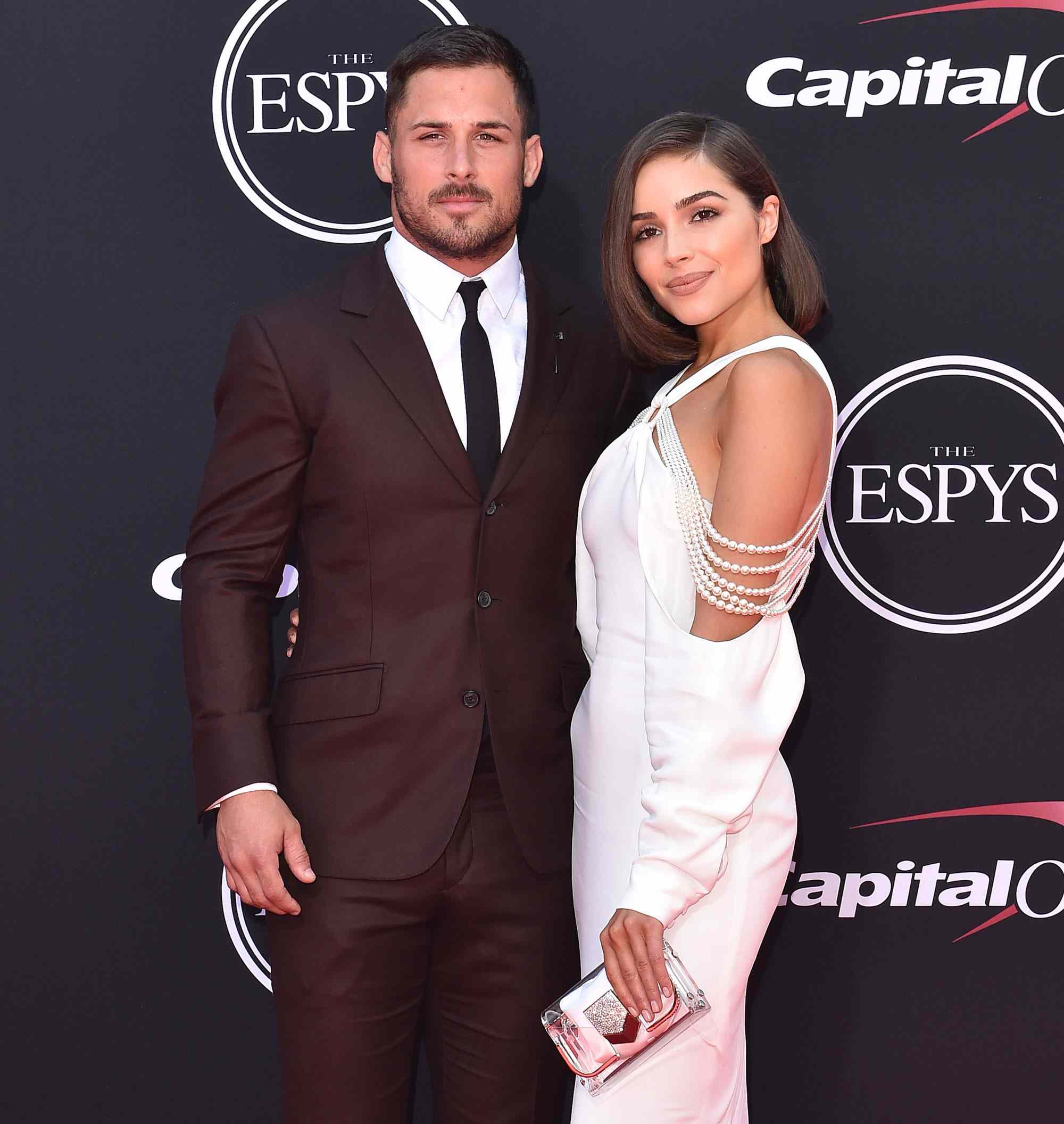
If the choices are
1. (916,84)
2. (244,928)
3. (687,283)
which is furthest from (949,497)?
(244,928)

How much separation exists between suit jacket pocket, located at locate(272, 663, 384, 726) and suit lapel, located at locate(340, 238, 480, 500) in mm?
349

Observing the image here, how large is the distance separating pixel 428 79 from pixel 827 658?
1410mm

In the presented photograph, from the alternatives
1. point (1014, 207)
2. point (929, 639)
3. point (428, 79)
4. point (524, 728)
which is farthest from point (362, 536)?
point (1014, 207)

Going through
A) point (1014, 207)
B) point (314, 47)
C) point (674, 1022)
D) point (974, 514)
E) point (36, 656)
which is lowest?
point (674, 1022)

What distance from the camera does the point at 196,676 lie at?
2033 millimetres

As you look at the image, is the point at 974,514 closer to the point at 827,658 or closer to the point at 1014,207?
the point at 827,658

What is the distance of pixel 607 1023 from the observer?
1.73 metres

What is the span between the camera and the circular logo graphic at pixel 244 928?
8.95 ft

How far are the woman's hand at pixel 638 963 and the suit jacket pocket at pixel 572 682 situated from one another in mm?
479

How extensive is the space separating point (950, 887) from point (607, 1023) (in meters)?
1.27

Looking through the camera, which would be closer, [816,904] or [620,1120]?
[620,1120]

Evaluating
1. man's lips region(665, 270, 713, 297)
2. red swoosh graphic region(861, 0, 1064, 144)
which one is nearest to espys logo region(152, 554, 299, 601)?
man's lips region(665, 270, 713, 297)

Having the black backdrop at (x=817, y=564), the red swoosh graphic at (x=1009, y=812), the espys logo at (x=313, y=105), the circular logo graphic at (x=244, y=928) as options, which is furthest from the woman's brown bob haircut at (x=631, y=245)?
the circular logo graphic at (x=244, y=928)

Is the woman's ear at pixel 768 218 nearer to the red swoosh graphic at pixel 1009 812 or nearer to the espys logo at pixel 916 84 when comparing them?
the espys logo at pixel 916 84
